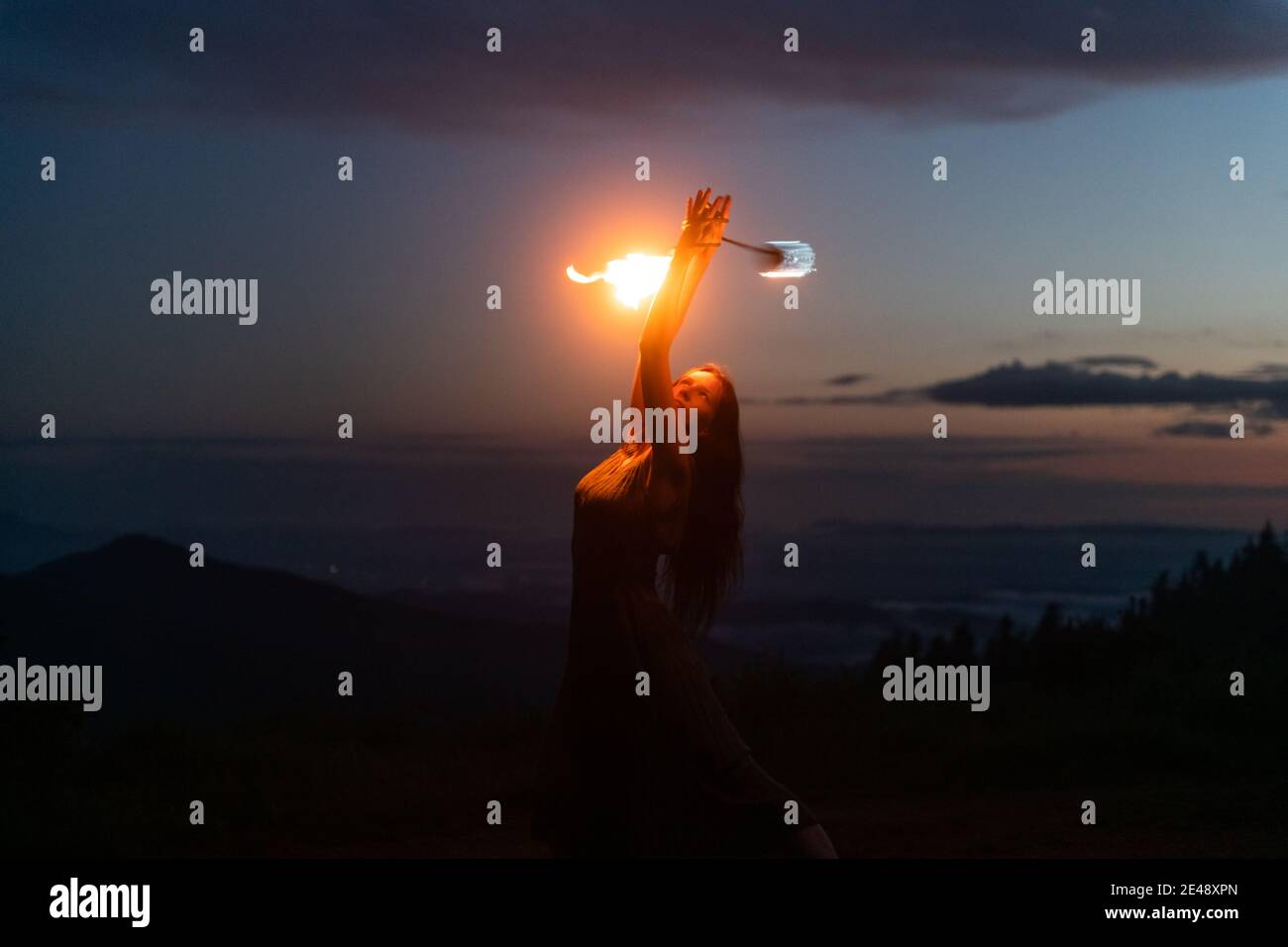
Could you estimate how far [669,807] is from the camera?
201 inches

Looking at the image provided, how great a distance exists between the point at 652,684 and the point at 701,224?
5.03ft

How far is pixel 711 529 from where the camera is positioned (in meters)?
5.53

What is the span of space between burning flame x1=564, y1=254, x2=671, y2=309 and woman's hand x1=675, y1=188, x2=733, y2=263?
474 millimetres

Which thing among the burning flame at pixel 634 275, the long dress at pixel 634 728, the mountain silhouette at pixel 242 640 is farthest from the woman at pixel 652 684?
the mountain silhouette at pixel 242 640

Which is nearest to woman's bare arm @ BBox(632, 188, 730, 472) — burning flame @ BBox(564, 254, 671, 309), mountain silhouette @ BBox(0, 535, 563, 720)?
burning flame @ BBox(564, 254, 671, 309)

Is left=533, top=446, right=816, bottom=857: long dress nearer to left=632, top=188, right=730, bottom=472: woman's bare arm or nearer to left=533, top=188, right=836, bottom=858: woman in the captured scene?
left=533, top=188, right=836, bottom=858: woman

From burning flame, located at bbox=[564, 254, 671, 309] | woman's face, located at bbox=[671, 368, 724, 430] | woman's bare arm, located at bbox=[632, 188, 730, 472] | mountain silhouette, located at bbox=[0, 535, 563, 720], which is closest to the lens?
woman's bare arm, located at bbox=[632, 188, 730, 472]

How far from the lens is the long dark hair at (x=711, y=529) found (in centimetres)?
537

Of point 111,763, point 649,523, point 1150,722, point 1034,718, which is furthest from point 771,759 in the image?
point 649,523

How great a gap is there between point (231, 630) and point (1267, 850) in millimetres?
6528

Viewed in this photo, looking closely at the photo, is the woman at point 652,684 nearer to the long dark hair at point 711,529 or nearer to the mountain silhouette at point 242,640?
the long dark hair at point 711,529

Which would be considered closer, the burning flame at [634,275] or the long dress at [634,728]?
the long dress at [634,728]

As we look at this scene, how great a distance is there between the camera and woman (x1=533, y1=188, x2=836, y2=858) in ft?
16.6
